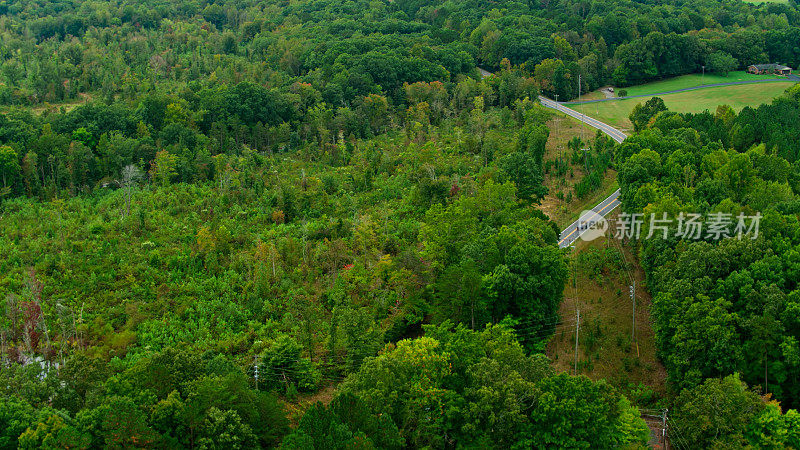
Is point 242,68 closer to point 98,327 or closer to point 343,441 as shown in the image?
point 98,327

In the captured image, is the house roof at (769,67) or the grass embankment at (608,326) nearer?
the grass embankment at (608,326)

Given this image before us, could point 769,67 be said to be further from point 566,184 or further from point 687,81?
point 566,184

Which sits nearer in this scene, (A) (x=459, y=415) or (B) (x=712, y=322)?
(A) (x=459, y=415)

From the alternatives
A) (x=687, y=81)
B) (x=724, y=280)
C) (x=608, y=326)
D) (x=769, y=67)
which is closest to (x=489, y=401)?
(x=608, y=326)

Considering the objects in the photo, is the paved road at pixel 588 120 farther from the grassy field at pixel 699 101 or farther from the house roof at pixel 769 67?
the house roof at pixel 769 67

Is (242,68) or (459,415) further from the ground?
(242,68)

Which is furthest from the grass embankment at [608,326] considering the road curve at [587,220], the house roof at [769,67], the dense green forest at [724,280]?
the house roof at [769,67]

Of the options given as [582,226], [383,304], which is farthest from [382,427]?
[582,226]
